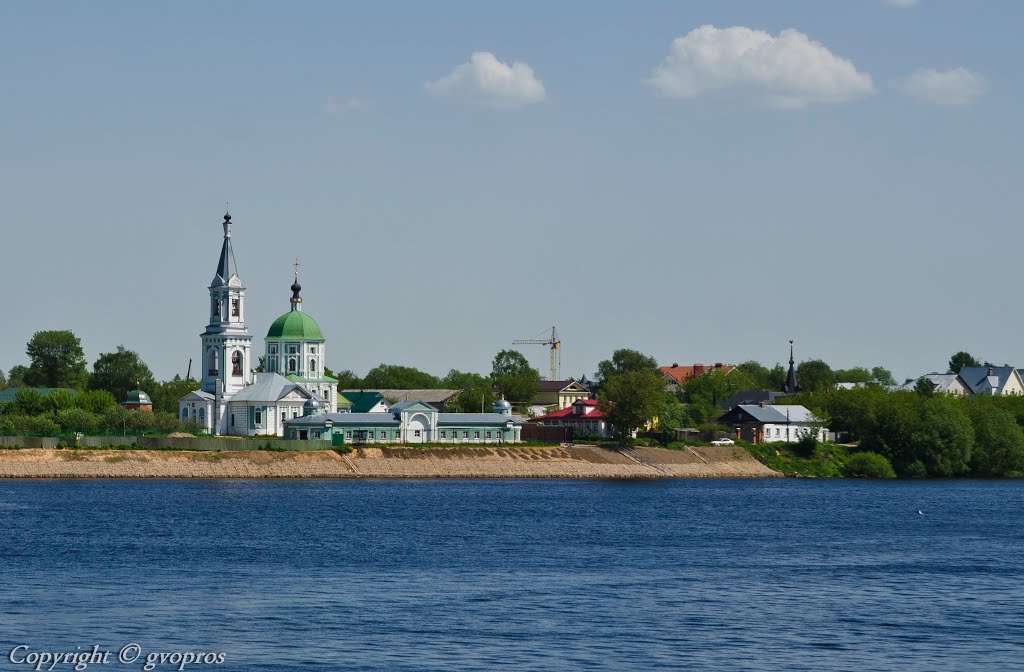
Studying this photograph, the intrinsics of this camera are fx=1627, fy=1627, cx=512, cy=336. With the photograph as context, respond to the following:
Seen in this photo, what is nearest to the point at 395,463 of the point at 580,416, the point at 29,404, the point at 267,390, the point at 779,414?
the point at 267,390

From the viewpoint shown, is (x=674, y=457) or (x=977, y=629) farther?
(x=674, y=457)

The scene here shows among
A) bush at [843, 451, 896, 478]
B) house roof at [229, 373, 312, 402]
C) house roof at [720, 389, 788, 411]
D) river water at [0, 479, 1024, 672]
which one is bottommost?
river water at [0, 479, 1024, 672]

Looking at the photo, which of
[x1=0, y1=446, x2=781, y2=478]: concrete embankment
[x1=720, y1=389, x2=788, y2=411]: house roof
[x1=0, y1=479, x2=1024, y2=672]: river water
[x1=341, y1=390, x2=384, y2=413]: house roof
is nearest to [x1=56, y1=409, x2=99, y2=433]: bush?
[x1=0, y1=446, x2=781, y2=478]: concrete embankment

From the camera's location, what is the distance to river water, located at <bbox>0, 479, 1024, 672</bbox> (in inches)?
1483

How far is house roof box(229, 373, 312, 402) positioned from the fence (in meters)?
14.2

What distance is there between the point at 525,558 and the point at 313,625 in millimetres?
16865

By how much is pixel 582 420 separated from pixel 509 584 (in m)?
97.6

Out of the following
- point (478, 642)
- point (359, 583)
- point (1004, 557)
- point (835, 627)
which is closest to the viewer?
point (478, 642)

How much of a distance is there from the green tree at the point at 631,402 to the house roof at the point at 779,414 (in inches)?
482

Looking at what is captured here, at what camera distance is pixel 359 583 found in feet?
160

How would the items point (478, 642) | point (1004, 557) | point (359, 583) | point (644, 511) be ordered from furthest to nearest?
point (644, 511) < point (1004, 557) < point (359, 583) < point (478, 642)

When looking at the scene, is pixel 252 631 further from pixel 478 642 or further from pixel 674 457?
pixel 674 457

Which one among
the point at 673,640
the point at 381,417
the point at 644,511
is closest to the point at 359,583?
the point at 673,640
